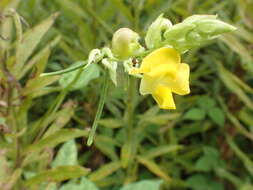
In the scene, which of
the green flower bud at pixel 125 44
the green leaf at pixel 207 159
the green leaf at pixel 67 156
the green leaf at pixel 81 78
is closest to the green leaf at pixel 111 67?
the green flower bud at pixel 125 44

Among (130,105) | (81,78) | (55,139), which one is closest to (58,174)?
(55,139)

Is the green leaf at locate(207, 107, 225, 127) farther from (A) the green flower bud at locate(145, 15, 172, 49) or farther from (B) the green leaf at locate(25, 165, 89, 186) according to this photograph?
(A) the green flower bud at locate(145, 15, 172, 49)

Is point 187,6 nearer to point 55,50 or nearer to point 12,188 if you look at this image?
point 55,50

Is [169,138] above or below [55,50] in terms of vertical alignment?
below

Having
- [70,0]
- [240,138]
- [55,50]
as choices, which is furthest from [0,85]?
[240,138]

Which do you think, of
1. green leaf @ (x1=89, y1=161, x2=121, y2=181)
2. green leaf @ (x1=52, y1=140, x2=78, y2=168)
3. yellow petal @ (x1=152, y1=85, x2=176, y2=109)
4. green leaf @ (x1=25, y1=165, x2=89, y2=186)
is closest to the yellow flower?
yellow petal @ (x1=152, y1=85, x2=176, y2=109)

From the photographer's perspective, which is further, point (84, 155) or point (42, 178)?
point (84, 155)
